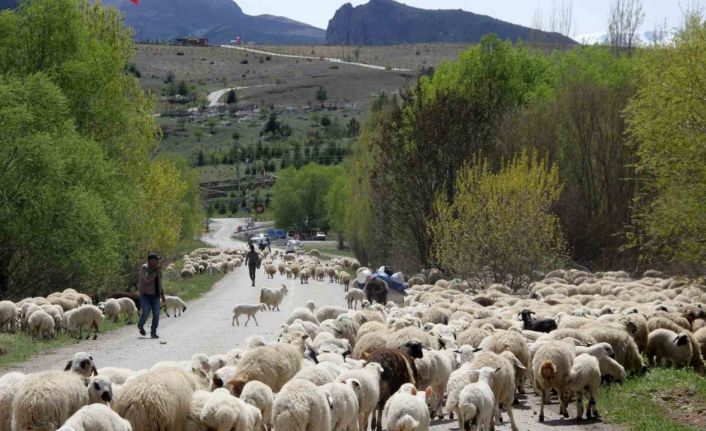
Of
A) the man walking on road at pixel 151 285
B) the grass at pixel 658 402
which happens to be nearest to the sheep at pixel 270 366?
the grass at pixel 658 402

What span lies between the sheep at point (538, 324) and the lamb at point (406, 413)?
8.11m

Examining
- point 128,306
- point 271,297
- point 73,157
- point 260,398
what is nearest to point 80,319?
point 128,306

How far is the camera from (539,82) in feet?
192

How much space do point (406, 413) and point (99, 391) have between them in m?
3.59

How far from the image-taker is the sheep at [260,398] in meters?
11.9

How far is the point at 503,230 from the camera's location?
3503 cm

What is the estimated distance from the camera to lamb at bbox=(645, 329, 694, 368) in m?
18.9

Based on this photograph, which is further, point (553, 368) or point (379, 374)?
point (553, 368)

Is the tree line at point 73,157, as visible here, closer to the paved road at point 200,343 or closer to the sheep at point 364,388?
the paved road at point 200,343

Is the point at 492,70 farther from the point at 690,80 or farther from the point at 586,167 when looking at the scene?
the point at 690,80

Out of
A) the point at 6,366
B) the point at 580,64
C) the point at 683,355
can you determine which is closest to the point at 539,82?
the point at 580,64

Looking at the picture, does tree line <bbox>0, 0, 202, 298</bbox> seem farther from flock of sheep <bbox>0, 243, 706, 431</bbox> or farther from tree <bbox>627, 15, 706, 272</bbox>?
tree <bbox>627, 15, 706, 272</bbox>

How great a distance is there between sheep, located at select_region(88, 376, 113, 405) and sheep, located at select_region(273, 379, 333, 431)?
192 cm

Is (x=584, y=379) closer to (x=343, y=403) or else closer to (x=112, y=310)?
(x=343, y=403)
